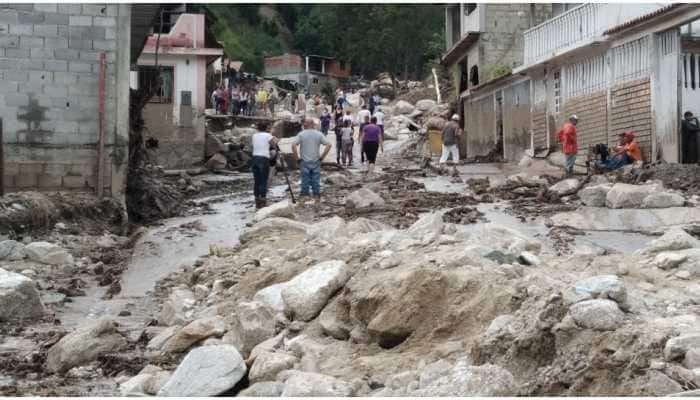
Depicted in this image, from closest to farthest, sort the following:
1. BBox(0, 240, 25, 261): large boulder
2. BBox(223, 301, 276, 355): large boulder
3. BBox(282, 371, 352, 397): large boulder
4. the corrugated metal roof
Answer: BBox(282, 371, 352, 397): large boulder
BBox(223, 301, 276, 355): large boulder
BBox(0, 240, 25, 261): large boulder
the corrugated metal roof

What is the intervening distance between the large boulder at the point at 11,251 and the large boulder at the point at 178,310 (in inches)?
143

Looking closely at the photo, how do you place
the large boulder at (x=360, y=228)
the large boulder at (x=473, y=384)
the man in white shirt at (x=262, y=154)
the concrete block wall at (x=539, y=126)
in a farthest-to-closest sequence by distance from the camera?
the concrete block wall at (x=539, y=126), the man in white shirt at (x=262, y=154), the large boulder at (x=360, y=228), the large boulder at (x=473, y=384)

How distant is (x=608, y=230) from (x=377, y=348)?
6640mm

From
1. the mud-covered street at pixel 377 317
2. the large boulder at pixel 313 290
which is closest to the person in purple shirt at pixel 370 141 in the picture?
the mud-covered street at pixel 377 317

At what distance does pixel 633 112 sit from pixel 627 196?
20.2 ft

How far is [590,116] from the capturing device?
69.6ft

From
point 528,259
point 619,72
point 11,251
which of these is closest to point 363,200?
point 11,251

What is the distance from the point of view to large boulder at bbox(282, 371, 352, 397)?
5.06 meters

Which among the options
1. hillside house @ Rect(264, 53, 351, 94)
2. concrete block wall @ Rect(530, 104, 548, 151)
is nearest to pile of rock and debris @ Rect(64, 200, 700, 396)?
concrete block wall @ Rect(530, 104, 548, 151)

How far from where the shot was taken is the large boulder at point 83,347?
259 inches

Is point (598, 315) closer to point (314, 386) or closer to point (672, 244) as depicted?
point (314, 386)

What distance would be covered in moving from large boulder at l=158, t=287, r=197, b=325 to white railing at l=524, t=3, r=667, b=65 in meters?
13.8

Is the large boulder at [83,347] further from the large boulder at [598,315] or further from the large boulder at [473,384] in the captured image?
the large boulder at [598,315]

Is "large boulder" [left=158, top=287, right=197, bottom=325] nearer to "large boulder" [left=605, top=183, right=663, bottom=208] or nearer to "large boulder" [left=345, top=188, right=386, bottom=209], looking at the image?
"large boulder" [left=345, top=188, right=386, bottom=209]
